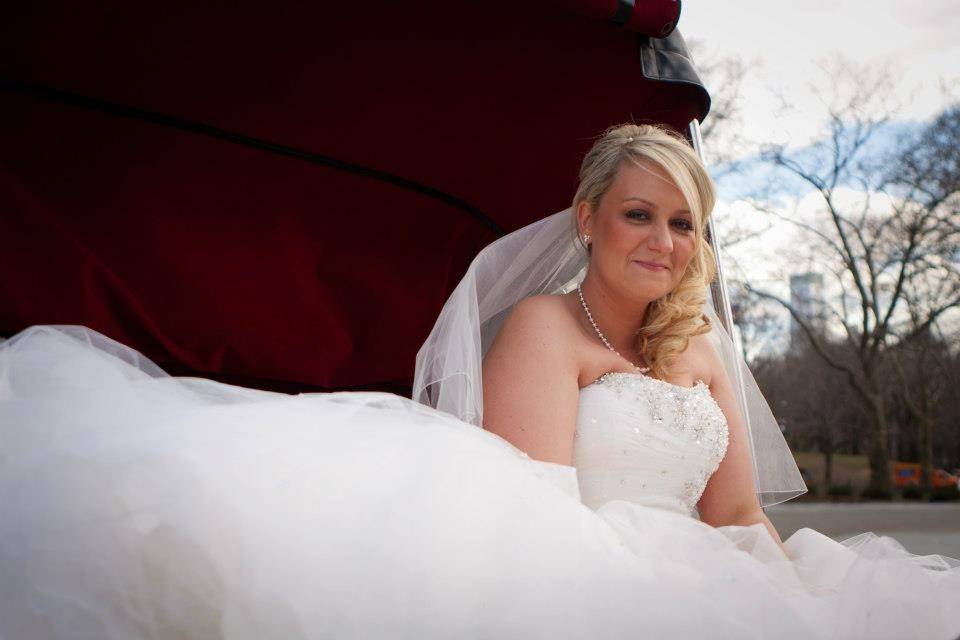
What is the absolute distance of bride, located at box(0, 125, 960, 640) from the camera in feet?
3.44

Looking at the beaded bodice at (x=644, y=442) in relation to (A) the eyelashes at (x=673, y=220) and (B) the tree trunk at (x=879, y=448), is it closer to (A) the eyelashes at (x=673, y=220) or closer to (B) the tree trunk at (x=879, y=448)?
(A) the eyelashes at (x=673, y=220)

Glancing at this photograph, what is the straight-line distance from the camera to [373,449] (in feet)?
4.16

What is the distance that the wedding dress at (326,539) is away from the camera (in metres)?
1.04

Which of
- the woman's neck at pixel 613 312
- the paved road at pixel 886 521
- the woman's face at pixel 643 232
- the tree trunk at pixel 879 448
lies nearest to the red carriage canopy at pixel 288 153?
the woman's face at pixel 643 232

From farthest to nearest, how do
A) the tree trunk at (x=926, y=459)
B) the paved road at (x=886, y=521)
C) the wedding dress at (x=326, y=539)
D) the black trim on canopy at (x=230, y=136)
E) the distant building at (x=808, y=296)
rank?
the tree trunk at (x=926, y=459) < the distant building at (x=808, y=296) < the paved road at (x=886, y=521) < the black trim on canopy at (x=230, y=136) < the wedding dress at (x=326, y=539)

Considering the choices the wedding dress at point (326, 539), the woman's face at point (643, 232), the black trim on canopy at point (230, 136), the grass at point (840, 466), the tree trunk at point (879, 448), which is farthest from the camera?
the grass at point (840, 466)

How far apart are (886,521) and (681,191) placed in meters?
12.3

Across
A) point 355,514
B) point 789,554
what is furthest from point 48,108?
point 789,554

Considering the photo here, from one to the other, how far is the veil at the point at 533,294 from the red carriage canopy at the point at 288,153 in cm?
21

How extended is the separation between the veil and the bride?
21 millimetres

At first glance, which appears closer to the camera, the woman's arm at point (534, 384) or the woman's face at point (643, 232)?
the woman's arm at point (534, 384)

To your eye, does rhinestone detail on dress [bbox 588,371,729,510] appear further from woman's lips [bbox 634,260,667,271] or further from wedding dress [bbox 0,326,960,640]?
wedding dress [bbox 0,326,960,640]

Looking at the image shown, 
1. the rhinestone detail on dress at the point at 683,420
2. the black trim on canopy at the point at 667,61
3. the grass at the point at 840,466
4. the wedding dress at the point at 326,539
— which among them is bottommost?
the grass at the point at 840,466

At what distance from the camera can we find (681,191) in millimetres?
2090
